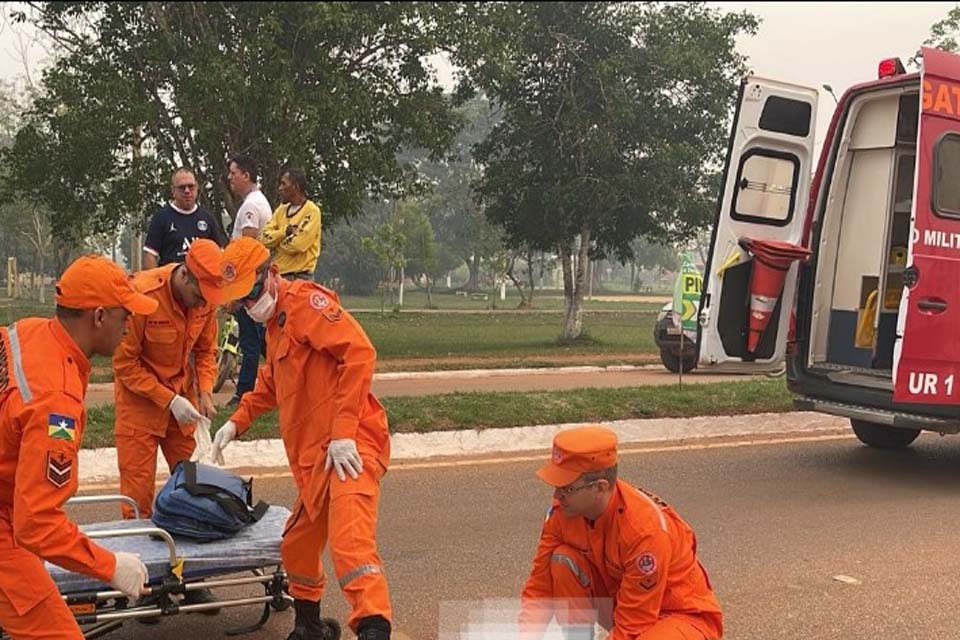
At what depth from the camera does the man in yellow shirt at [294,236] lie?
7883 millimetres

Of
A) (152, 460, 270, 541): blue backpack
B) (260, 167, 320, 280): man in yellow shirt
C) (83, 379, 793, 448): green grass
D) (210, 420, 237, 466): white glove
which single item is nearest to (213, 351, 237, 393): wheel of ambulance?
(83, 379, 793, 448): green grass

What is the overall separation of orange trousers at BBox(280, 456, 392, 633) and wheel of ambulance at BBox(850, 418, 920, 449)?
5.86 meters

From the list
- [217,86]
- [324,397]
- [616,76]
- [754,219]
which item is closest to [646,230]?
[616,76]

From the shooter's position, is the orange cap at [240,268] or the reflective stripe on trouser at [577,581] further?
the orange cap at [240,268]

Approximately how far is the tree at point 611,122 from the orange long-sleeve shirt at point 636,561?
16956 mm

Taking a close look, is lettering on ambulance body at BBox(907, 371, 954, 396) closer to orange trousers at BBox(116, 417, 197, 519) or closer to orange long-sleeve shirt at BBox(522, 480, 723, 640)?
orange long-sleeve shirt at BBox(522, 480, 723, 640)

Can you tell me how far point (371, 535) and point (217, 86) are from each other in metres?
11.6

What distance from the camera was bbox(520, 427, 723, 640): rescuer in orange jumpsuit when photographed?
118 inches

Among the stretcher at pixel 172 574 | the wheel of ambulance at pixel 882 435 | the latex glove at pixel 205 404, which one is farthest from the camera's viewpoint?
the wheel of ambulance at pixel 882 435

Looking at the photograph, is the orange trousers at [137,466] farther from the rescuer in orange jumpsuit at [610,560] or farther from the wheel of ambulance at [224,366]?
the wheel of ambulance at [224,366]

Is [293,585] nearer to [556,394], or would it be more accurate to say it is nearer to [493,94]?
[556,394]

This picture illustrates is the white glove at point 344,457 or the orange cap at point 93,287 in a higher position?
the orange cap at point 93,287

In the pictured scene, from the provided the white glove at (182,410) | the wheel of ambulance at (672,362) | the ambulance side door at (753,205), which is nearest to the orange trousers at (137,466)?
the white glove at (182,410)

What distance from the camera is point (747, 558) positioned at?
5414 millimetres
